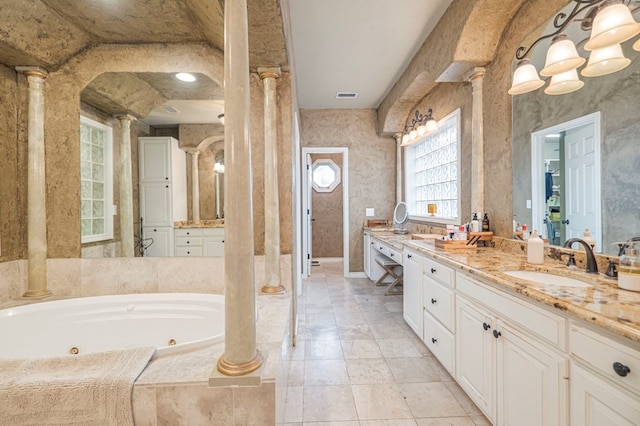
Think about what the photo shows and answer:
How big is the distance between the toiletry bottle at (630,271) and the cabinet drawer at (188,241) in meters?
2.47

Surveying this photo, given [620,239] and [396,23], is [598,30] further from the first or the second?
[396,23]

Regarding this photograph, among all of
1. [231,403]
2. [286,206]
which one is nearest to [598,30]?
[286,206]

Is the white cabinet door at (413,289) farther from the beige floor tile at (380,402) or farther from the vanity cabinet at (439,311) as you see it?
the beige floor tile at (380,402)

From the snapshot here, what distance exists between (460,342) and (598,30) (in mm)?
1763

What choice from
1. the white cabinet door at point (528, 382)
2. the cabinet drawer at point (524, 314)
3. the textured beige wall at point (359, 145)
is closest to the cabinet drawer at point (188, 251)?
the cabinet drawer at point (524, 314)

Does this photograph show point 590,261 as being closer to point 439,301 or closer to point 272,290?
point 439,301

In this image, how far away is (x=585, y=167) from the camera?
1.54 metres

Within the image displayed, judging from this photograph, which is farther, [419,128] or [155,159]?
[419,128]

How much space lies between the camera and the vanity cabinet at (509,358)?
1130 millimetres

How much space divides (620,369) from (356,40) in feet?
9.93

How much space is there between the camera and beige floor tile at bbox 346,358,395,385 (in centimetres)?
208

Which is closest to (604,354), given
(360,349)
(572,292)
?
(572,292)

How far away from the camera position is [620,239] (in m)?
1.42

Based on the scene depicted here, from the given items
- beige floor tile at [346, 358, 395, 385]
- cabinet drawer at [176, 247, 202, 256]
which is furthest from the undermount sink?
cabinet drawer at [176, 247, 202, 256]
